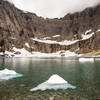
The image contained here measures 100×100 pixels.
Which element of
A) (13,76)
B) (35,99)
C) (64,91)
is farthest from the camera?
(13,76)

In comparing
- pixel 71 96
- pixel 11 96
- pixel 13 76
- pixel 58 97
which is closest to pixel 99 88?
pixel 71 96

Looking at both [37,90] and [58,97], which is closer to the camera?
[58,97]

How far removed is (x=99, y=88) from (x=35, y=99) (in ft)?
50.4

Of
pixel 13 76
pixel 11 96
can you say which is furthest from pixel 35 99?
pixel 13 76

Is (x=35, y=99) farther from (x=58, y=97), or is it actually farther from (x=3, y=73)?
(x=3, y=73)

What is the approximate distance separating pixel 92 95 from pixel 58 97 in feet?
21.2

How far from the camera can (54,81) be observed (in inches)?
1503

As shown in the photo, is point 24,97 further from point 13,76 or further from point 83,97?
point 13,76

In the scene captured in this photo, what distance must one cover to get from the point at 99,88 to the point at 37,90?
526 inches

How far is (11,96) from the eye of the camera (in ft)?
101

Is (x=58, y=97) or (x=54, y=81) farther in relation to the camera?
(x=54, y=81)

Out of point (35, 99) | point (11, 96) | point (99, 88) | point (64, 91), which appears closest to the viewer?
point (35, 99)

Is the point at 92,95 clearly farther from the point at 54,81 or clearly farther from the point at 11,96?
the point at 11,96

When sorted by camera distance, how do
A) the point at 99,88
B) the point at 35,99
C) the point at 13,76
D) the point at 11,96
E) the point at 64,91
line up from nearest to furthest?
1. the point at 35,99
2. the point at 11,96
3. the point at 64,91
4. the point at 99,88
5. the point at 13,76
